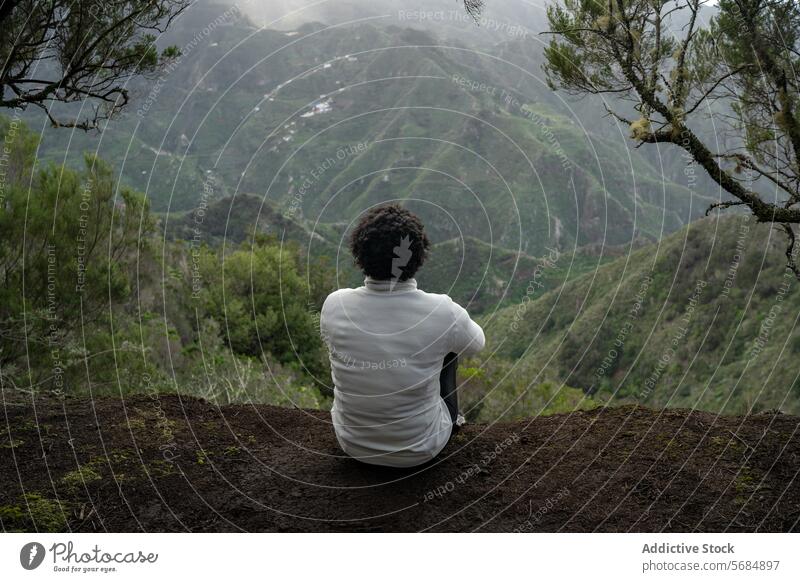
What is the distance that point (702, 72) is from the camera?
690 cm

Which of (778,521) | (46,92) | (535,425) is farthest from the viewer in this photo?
(46,92)

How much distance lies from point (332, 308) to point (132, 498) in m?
1.96

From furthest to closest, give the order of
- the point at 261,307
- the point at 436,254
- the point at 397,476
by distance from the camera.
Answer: the point at 436,254
the point at 261,307
the point at 397,476

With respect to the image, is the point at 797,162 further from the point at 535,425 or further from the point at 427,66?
the point at 427,66

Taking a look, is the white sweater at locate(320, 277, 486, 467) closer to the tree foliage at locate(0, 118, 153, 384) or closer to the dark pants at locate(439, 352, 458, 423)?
the dark pants at locate(439, 352, 458, 423)

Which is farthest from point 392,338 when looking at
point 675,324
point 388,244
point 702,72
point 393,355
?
point 675,324

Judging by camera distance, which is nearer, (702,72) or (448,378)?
(448,378)

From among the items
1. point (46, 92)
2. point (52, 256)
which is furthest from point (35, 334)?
point (46, 92)

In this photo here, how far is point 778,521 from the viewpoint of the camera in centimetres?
451

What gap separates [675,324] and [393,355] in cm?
2349

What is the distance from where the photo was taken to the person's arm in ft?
14.7

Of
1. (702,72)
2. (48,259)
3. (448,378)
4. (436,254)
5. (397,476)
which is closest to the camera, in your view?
(397,476)

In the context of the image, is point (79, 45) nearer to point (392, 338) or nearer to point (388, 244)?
point (388, 244)

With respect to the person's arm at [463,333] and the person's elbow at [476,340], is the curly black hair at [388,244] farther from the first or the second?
the person's elbow at [476,340]
